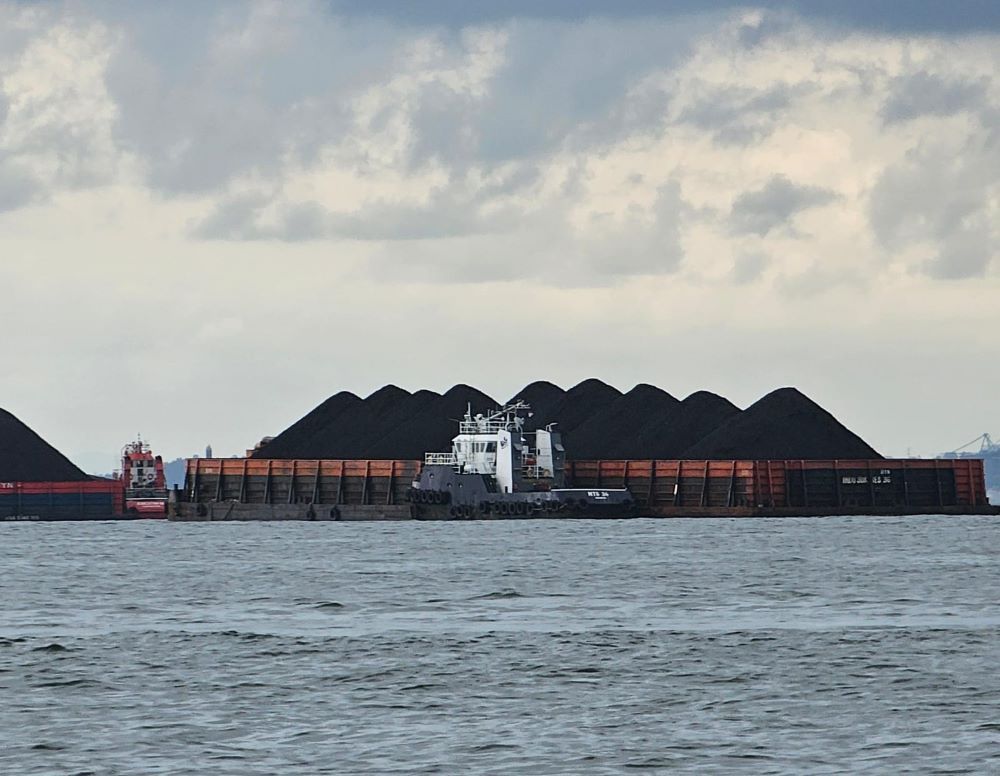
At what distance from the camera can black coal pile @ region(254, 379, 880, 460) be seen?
156250 millimetres

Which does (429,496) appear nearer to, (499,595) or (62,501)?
(62,501)

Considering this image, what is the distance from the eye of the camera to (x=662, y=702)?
34.5m

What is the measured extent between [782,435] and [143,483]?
6165cm

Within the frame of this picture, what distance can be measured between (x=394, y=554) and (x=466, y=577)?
19.2 metres

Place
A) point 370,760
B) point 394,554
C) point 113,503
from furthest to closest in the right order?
point 113,503 < point 394,554 < point 370,760

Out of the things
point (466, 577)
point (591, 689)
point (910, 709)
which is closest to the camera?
point (910, 709)

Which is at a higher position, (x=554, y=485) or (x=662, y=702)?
(x=554, y=485)

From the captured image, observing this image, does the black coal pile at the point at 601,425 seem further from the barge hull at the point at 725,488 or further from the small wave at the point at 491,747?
the small wave at the point at 491,747

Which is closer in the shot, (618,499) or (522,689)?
(522,689)

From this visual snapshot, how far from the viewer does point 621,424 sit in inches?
6511

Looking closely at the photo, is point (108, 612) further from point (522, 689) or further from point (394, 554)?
point (394, 554)

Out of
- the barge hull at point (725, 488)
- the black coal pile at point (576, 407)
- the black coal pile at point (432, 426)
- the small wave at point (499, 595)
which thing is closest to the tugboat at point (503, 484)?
the barge hull at point (725, 488)

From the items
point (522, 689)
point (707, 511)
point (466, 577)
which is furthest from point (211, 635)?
point (707, 511)

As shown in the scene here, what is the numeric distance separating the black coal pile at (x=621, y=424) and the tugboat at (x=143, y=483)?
129 feet
